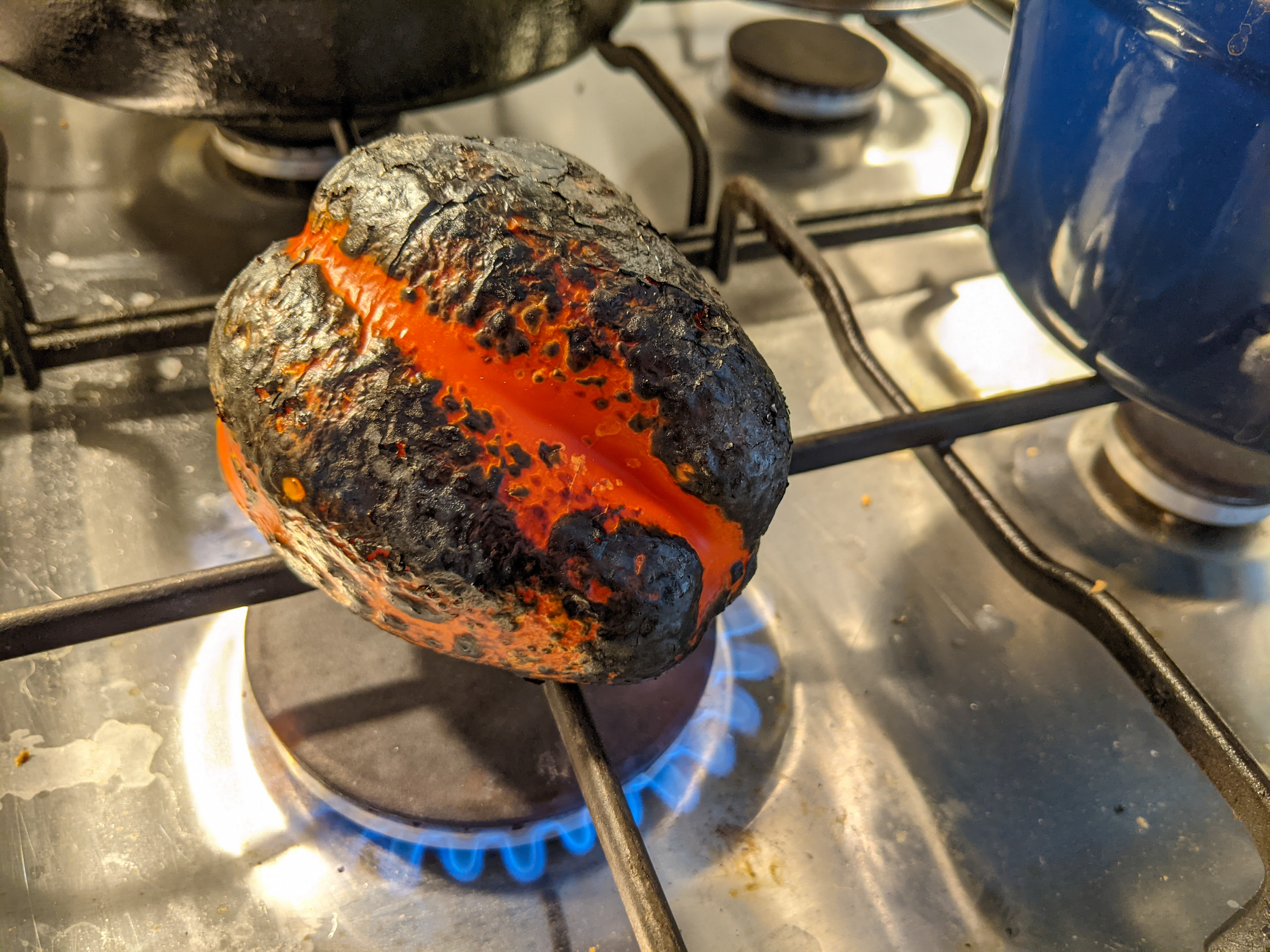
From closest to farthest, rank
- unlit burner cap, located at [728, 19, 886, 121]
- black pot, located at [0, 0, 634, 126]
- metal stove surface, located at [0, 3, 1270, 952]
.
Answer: metal stove surface, located at [0, 3, 1270, 952] → black pot, located at [0, 0, 634, 126] → unlit burner cap, located at [728, 19, 886, 121]

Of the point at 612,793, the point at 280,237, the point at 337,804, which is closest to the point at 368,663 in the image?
the point at 337,804

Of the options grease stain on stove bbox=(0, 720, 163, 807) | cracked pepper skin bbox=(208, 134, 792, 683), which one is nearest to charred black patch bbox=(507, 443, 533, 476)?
cracked pepper skin bbox=(208, 134, 792, 683)

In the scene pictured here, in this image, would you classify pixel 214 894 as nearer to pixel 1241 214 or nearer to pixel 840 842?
pixel 840 842

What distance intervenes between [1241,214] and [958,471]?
10.1 inches

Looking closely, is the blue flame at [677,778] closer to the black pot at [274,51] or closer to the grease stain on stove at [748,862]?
the grease stain on stove at [748,862]

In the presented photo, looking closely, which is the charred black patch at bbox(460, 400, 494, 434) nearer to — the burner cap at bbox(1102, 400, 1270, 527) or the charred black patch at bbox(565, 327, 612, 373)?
the charred black patch at bbox(565, 327, 612, 373)

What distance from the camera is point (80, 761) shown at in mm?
545

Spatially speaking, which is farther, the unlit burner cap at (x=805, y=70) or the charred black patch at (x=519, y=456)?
the unlit burner cap at (x=805, y=70)

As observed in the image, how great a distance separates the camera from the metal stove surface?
51cm

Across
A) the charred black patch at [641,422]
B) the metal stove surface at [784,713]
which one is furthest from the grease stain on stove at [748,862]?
the charred black patch at [641,422]

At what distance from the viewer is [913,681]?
2.06ft

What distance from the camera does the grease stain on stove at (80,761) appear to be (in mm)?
535

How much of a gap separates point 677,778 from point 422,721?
16 cm

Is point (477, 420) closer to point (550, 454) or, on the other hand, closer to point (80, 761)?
point (550, 454)
